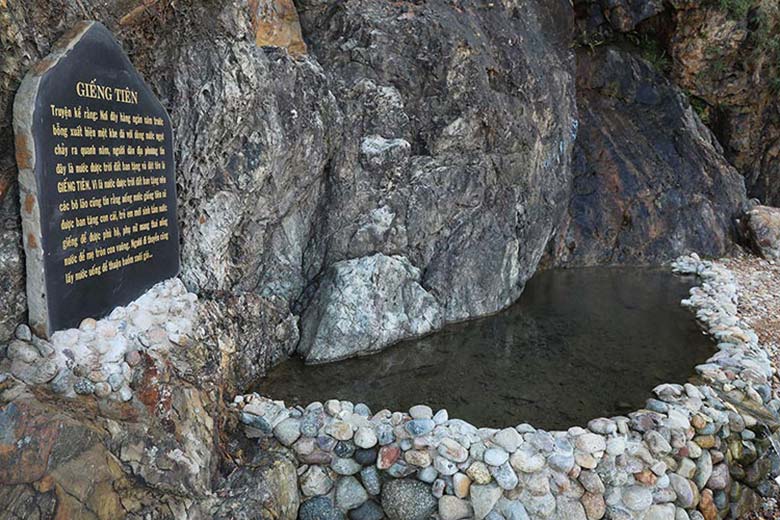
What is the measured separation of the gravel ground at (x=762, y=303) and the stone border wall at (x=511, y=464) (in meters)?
0.15

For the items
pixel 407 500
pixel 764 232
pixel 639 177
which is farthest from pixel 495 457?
pixel 764 232

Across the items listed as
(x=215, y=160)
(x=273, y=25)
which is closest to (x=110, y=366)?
(x=215, y=160)

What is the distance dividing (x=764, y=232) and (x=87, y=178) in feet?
45.0

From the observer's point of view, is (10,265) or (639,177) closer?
(10,265)

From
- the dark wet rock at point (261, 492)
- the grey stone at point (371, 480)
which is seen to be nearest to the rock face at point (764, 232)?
the grey stone at point (371, 480)

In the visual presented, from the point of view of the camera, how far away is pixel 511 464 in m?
3.59

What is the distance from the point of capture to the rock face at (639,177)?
11.6 m

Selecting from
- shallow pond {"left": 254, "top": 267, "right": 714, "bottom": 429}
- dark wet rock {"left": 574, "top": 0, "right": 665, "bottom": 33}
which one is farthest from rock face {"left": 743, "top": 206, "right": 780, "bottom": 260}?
shallow pond {"left": 254, "top": 267, "right": 714, "bottom": 429}

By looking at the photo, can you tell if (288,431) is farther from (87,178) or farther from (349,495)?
(87,178)

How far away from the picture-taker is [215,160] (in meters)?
4.75

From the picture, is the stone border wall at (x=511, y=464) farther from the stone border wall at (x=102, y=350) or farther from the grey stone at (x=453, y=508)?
the stone border wall at (x=102, y=350)

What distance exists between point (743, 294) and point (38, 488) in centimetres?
963

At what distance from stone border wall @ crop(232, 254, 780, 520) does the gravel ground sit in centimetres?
15

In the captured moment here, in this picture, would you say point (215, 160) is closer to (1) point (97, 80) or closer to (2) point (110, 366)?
(1) point (97, 80)
